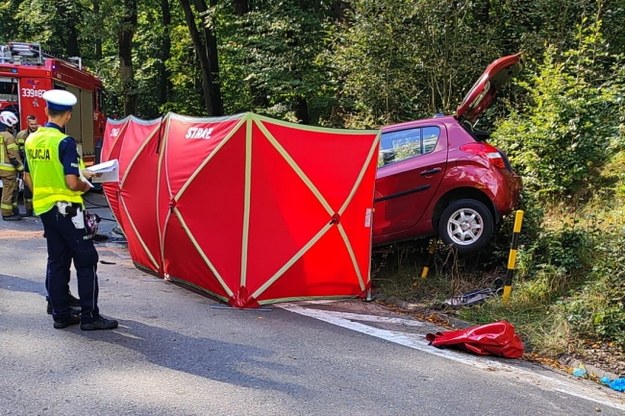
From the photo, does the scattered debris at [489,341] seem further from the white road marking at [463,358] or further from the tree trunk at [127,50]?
the tree trunk at [127,50]

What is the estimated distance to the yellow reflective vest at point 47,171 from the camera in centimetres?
468

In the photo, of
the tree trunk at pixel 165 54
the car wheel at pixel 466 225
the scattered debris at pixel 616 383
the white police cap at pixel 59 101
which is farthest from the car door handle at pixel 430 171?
the tree trunk at pixel 165 54

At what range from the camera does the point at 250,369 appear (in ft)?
14.2

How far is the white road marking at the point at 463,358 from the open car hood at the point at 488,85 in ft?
10.6

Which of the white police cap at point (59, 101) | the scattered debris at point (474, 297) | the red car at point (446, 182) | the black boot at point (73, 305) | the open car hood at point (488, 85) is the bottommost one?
the scattered debris at point (474, 297)

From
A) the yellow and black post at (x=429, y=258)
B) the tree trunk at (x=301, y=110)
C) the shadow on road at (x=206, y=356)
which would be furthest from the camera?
the tree trunk at (x=301, y=110)

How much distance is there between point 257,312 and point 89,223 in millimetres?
1954

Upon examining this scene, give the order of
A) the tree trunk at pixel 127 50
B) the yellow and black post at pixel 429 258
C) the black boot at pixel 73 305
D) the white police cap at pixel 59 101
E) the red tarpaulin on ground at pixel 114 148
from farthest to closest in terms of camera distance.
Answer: the tree trunk at pixel 127 50 → the red tarpaulin on ground at pixel 114 148 → the yellow and black post at pixel 429 258 → the black boot at pixel 73 305 → the white police cap at pixel 59 101

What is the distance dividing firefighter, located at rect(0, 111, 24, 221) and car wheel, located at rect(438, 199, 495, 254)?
824 cm

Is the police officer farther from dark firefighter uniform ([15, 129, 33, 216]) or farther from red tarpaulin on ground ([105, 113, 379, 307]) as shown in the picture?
dark firefighter uniform ([15, 129, 33, 216])

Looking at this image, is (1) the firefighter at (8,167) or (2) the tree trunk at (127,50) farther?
(2) the tree trunk at (127,50)

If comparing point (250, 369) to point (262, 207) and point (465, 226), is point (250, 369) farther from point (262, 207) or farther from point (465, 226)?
point (465, 226)

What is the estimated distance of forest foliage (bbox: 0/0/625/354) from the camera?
630 centimetres

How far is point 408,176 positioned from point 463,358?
8.80 ft
